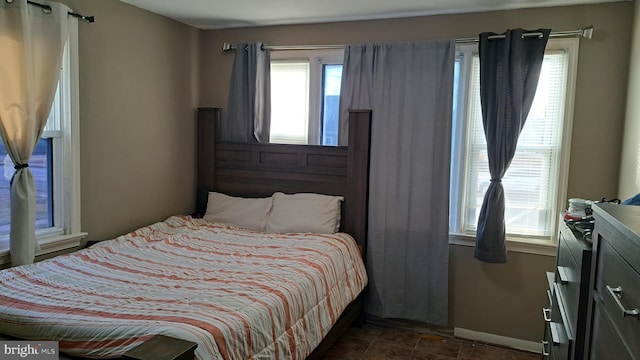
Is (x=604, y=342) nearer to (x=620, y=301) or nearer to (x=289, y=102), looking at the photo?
(x=620, y=301)

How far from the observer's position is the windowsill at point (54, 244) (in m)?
2.63

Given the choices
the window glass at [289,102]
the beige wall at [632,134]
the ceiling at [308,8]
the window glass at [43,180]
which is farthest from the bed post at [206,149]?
the beige wall at [632,134]

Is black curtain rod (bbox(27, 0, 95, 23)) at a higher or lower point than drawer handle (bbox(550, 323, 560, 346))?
higher

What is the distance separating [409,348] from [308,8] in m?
2.55

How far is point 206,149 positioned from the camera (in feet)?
13.6

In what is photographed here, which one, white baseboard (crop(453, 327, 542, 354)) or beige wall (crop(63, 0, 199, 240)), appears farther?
white baseboard (crop(453, 327, 542, 354))

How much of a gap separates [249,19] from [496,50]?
6.28ft

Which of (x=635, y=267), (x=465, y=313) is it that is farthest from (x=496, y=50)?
(x=635, y=267)

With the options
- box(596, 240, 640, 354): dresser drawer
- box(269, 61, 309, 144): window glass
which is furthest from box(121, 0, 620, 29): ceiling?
box(596, 240, 640, 354): dresser drawer

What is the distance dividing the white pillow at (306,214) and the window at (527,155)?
35.7 inches

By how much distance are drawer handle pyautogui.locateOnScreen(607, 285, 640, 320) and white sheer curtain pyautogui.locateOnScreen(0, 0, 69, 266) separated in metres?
2.78

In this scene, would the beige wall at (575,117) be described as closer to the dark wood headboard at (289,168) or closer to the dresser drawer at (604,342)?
the dark wood headboard at (289,168)

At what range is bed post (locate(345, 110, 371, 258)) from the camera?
3588 millimetres

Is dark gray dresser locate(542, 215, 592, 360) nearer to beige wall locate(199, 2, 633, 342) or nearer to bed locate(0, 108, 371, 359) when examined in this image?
beige wall locate(199, 2, 633, 342)
